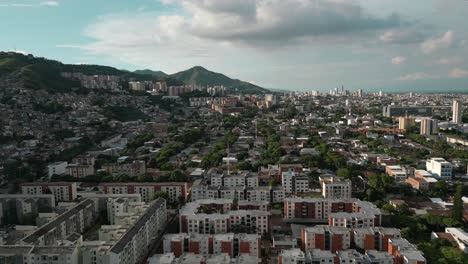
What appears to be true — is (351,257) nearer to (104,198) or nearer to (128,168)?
(104,198)

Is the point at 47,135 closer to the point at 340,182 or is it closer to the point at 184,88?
the point at 340,182

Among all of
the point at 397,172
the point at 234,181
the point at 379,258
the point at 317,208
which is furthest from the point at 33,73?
the point at 379,258

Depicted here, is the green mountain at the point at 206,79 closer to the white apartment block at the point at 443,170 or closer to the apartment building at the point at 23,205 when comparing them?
the white apartment block at the point at 443,170

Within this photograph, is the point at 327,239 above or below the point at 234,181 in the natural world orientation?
below

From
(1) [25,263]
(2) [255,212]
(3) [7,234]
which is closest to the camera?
(1) [25,263]

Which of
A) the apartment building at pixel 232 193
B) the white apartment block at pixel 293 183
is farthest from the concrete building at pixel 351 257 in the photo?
the white apartment block at pixel 293 183

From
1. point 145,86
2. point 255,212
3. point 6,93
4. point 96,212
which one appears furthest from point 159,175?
point 145,86
